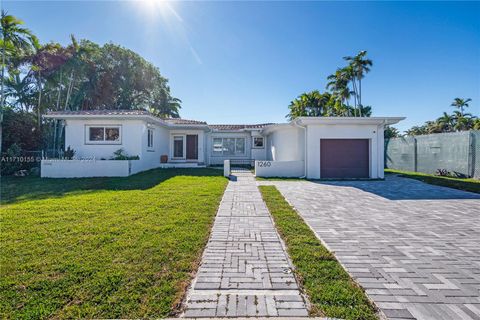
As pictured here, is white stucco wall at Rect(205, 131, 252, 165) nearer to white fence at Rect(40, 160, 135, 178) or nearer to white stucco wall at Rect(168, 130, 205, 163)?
white stucco wall at Rect(168, 130, 205, 163)

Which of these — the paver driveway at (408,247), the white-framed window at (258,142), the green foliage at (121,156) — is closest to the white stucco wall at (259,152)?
the white-framed window at (258,142)

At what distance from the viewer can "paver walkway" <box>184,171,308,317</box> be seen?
7.23ft

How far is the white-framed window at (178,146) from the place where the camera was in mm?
18703

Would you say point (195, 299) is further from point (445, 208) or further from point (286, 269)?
point (445, 208)

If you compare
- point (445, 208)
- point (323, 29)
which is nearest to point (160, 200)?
point (445, 208)

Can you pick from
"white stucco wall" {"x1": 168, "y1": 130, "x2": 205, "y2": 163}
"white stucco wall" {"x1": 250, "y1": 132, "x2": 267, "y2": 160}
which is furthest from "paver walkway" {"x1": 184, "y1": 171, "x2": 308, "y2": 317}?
"white stucco wall" {"x1": 250, "y1": 132, "x2": 267, "y2": 160}

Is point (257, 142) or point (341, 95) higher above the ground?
point (341, 95)

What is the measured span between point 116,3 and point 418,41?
15966 millimetres

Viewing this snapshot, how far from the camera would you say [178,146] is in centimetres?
1881

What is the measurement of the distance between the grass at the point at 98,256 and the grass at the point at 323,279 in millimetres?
1445

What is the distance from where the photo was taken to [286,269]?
296 centimetres

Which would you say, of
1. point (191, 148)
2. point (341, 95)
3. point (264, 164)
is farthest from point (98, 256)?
point (341, 95)

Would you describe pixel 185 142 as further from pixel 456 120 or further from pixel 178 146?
pixel 456 120

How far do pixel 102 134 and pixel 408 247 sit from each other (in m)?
15.4
